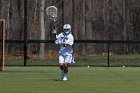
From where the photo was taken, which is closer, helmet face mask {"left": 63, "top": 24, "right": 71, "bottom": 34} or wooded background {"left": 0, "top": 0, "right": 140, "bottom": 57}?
helmet face mask {"left": 63, "top": 24, "right": 71, "bottom": 34}

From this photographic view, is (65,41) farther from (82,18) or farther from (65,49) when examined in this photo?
(82,18)

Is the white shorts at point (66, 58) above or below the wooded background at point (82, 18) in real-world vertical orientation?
below

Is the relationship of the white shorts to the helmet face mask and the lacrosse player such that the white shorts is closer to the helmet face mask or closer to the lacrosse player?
the lacrosse player

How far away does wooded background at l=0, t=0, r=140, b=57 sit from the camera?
167 ft

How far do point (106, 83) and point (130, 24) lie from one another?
45272 millimetres

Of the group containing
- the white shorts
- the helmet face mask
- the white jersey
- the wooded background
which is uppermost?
the wooded background

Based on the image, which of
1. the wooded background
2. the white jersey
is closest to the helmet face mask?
the white jersey

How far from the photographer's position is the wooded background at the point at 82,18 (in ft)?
167

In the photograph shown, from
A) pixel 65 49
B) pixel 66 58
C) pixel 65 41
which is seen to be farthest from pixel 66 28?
pixel 66 58

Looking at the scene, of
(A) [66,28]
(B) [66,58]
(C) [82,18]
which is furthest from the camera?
(C) [82,18]

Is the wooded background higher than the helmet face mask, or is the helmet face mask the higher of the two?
the wooded background

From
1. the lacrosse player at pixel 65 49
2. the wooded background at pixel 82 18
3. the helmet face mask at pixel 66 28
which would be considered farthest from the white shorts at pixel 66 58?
the wooded background at pixel 82 18

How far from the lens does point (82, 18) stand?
59156 millimetres

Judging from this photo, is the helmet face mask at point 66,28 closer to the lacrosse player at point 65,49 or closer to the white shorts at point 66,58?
the lacrosse player at point 65,49
